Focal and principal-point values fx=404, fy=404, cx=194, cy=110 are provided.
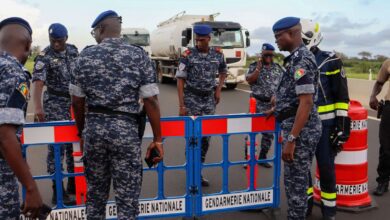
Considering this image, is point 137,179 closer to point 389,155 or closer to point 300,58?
point 300,58

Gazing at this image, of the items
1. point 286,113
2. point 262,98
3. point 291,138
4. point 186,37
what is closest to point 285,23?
point 286,113

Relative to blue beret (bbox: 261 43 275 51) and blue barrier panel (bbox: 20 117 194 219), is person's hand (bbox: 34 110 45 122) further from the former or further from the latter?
blue beret (bbox: 261 43 275 51)

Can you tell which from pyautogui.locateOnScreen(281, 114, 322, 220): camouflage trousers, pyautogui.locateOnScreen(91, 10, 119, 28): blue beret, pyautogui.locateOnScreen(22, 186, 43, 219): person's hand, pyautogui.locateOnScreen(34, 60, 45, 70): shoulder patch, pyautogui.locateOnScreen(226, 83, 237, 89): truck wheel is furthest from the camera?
pyautogui.locateOnScreen(226, 83, 237, 89): truck wheel

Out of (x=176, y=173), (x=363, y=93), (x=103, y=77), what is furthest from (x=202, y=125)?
(x=363, y=93)

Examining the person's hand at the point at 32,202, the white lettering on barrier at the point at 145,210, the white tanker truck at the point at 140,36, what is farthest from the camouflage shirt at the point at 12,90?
the white tanker truck at the point at 140,36

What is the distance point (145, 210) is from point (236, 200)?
0.93 meters

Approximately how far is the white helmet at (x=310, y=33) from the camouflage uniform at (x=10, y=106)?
2.55 m

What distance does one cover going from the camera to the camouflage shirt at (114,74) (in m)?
2.76

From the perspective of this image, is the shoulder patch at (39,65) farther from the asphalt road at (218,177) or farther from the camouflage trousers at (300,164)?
the camouflage trousers at (300,164)

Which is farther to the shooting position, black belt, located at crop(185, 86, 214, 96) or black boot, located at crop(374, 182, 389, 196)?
black belt, located at crop(185, 86, 214, 96)

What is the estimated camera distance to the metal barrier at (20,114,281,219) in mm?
3615

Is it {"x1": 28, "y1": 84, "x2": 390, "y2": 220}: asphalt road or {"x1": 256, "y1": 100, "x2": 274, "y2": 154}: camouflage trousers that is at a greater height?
{"x1": 256, "y1": 100, "x2": 274, "y2": 154}: camouflage trousers

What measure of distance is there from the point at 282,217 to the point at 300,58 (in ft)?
6.19

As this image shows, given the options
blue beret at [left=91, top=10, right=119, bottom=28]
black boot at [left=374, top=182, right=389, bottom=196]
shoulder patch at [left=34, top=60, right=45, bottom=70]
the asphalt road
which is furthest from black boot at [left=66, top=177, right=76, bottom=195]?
black boot at [left=374, top=182, right=389, bottom=196]
